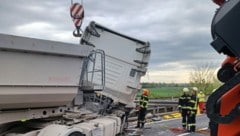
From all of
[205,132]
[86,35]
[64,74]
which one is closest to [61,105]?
[64,74]

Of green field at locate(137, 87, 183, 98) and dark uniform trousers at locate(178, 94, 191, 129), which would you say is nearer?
dark uniform trousers at locate(178, 94, 191, 129)

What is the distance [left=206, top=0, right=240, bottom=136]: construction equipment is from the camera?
2.52 metres

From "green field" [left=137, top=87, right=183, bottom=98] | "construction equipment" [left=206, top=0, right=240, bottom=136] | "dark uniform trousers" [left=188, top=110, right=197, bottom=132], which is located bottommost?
"dark uniform trousers" [left=188, top=110, right=197, bottom=132]

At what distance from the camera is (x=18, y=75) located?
6.36 metres

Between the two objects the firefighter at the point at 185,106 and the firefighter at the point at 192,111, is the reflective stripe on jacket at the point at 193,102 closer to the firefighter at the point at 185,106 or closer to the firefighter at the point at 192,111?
the firefighter at the point at 192,111

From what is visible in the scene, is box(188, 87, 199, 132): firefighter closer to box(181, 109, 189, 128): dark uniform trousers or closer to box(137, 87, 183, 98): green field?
box(181, 109, 189, 128): dark uniform trousers

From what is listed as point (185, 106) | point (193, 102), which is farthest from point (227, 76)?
point (185, 106)

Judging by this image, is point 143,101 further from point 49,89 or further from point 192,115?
point 49,89

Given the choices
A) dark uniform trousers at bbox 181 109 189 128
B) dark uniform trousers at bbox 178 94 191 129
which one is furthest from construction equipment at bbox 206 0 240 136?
dark uniform trousers at bbox 181 109 189 128

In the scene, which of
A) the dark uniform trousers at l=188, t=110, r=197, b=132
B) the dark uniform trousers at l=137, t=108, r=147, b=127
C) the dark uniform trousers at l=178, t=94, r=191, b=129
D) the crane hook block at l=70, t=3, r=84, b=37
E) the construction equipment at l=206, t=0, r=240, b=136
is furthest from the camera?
the dark uniform trousers at l=137, t=108, r=147, b=127

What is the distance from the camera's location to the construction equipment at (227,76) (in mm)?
2521

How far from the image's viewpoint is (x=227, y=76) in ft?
9.22

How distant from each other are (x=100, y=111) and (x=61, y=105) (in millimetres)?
2864

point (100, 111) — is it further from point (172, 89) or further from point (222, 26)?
point (172, 89)
